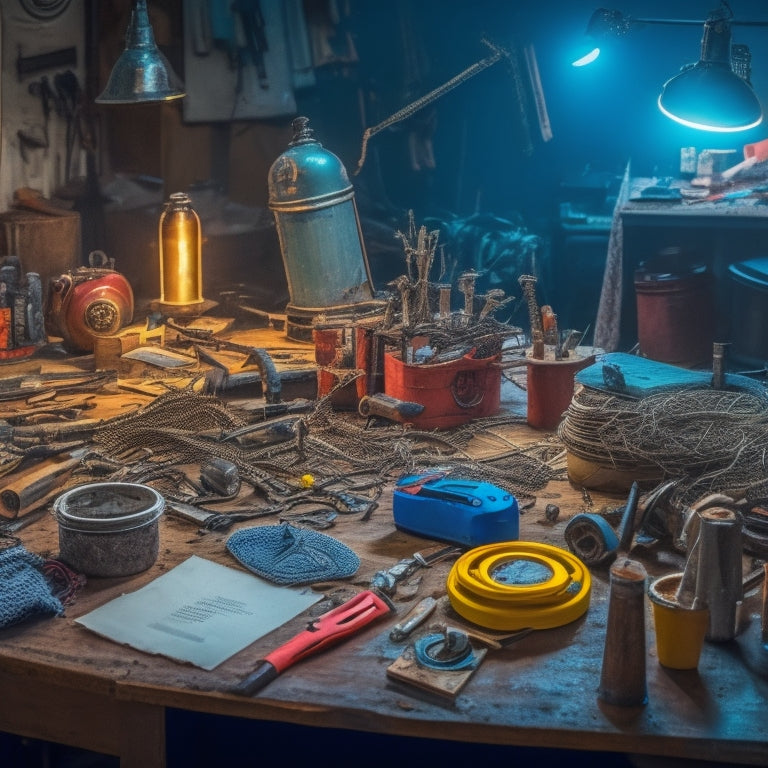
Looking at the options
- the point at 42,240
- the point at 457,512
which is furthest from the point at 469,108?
the point at 457,512

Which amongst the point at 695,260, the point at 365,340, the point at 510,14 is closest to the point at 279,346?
the point at 365,340

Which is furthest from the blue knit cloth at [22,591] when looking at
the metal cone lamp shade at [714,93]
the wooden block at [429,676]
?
the metal cone lamp shade at [714,93]

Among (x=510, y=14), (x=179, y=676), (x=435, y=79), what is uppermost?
(x=510, y=14)

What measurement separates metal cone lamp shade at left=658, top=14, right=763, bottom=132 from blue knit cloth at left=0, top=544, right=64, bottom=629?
3573mm

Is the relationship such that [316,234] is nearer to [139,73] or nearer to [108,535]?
[139,73]

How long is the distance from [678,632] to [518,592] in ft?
1.44

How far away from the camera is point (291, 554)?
3387 mm

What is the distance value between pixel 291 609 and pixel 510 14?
6.80 metres

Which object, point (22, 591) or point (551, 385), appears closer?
point (22, 591)

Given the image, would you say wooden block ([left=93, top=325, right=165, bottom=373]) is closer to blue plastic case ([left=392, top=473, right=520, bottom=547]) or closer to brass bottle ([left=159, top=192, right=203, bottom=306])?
brass bottle ([left=159, top=192, right=203, bottom=306])

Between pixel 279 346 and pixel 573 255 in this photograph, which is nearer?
pixel 279 346

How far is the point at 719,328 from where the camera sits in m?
7.37

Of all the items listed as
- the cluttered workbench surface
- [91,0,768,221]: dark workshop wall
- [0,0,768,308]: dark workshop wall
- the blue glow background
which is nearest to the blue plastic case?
the cluttered workbench surface

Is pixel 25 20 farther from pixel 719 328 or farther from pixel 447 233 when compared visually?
pixel 719 328
